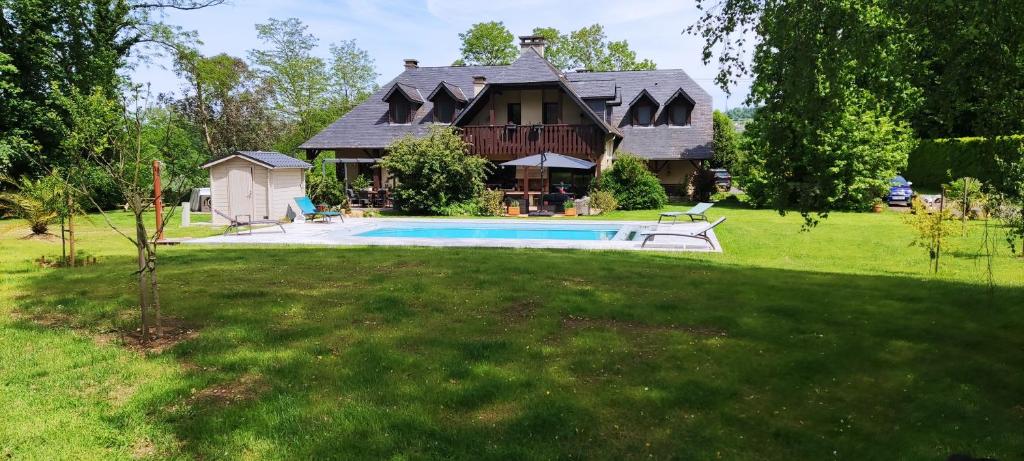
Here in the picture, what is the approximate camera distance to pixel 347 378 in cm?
507

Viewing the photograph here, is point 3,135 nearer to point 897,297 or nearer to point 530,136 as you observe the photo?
point 530,136

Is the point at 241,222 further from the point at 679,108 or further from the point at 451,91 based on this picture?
the point at 679,108

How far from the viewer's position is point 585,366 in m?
5.39

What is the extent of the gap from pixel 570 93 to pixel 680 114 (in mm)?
7930

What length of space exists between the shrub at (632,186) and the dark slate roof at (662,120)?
11.3ft

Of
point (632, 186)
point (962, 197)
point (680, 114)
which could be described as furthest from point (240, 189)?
point (962, 197)

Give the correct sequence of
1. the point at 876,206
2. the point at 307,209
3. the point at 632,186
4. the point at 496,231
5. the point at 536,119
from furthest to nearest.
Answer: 1. the point at 536,119
2. the point at 632,186
3. the point at 876,206
4. the point at 307,209
5. the point at 496,231

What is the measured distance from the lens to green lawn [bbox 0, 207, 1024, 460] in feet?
13.2

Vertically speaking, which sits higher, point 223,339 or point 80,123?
point 80,123

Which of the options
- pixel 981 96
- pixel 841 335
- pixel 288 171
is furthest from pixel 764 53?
pixel 288 171

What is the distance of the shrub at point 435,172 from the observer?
78.4 feet

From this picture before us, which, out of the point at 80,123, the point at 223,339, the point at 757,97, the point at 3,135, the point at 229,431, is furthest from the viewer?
the point at 3,135

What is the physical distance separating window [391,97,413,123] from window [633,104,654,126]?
1153 cm

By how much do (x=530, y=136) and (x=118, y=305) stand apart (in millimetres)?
21012
